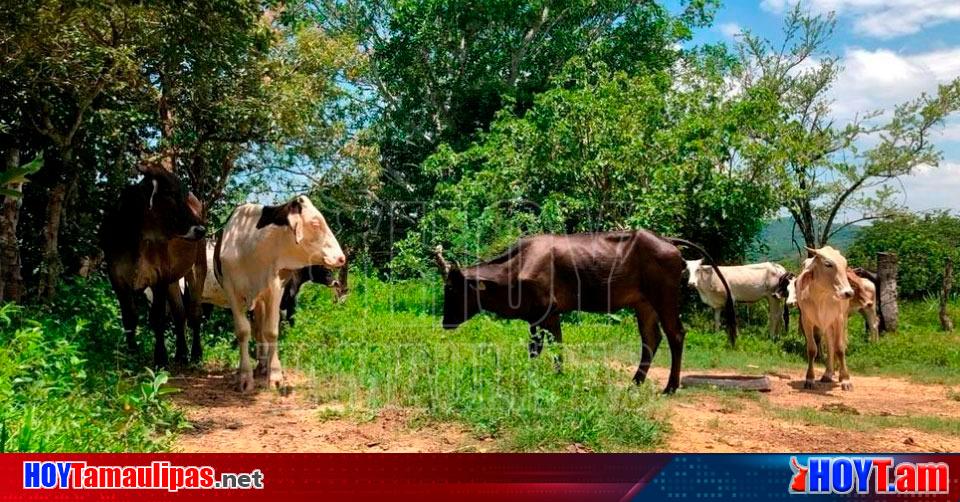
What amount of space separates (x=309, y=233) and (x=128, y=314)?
203 cm

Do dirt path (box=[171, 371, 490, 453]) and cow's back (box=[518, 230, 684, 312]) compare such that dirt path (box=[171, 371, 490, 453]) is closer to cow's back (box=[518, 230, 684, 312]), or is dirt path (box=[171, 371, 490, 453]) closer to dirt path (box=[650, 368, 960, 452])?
dirt path (box=[650, 368, 960, 452])

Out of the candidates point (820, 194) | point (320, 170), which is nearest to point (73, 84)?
point (320, 170)

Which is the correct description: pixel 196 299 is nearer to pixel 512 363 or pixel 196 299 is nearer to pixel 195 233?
pixel 195 233

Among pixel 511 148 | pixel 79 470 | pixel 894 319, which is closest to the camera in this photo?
pixel 79 470

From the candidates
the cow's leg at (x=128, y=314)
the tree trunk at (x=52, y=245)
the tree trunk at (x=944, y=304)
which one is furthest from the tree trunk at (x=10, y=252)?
the tree trunk at (x=944, y=304)

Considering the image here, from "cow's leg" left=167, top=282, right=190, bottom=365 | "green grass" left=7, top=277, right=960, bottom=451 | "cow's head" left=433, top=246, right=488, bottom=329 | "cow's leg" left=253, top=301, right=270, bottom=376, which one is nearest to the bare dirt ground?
"green grass" left=7, top=277, right=960, bottom=451

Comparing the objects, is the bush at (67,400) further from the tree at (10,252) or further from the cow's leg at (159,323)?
the tree at (10,252)

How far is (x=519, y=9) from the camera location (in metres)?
20.6

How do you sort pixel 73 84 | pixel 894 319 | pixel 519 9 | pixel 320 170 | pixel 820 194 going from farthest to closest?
pixel 519 9 → pixel 820 194 → pixel 320 170 → pixel 894 319 → pixel 73 84

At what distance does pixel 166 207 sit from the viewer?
760 cm

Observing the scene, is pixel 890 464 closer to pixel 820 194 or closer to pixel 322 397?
pixel 322 397

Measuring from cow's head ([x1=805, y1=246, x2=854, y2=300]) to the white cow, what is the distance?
16.2 ft

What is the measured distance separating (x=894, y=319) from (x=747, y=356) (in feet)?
12.2

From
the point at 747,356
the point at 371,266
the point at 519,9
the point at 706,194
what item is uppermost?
the point at 519,9
